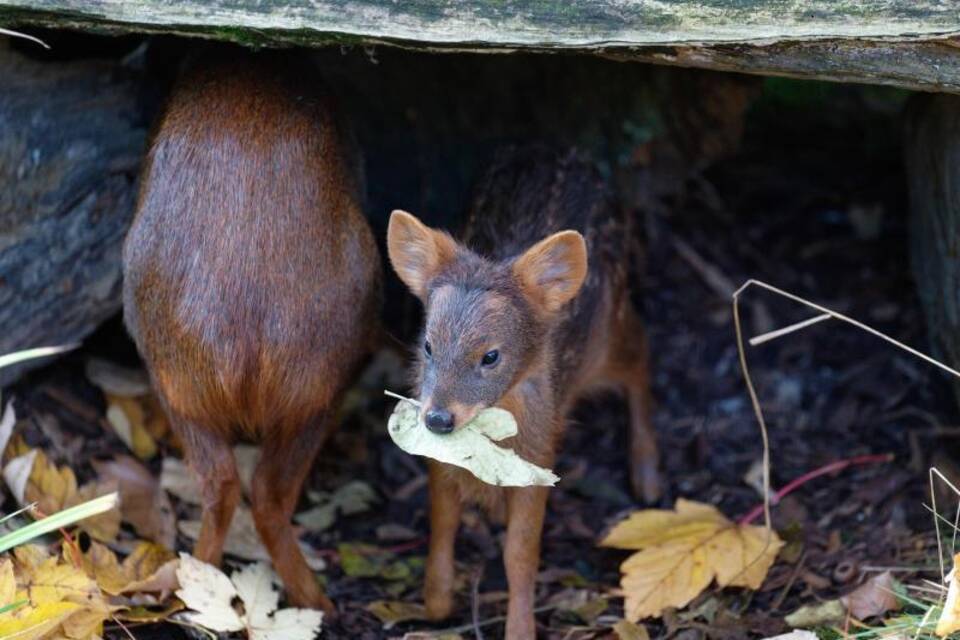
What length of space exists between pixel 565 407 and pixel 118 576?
6.27 feet

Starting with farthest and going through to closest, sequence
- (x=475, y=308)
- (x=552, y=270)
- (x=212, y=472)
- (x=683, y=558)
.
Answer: (x=683, y=558) < (x=212, y=472) < (x=552, y=270) < (x=475, y=308)

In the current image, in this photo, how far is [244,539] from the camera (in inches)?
223

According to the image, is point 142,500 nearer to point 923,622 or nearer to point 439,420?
point 439,420

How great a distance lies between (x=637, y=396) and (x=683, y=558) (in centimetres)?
141

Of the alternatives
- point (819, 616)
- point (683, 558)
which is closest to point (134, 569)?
point (683, 558)

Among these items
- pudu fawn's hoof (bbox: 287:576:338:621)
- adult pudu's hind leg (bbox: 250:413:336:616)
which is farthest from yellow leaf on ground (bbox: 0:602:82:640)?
pudu fawn's hoof (bbox: 287:576:338:621)

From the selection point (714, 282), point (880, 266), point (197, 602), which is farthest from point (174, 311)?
point (880, 266)

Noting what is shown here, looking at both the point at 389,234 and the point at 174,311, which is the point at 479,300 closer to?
the point at 389,234

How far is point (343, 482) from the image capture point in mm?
6332

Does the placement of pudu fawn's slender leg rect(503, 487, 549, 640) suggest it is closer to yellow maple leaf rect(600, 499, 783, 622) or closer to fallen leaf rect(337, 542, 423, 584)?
yellow maple leaf rect(600, 499, 783, 622)

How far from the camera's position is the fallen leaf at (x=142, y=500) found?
5645 millimetres

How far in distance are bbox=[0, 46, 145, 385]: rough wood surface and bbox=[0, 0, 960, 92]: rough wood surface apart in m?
0.65

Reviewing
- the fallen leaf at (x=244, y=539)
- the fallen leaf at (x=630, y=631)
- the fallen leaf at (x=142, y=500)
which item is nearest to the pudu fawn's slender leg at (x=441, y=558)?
the fallen leaf at (x=244, y=539)

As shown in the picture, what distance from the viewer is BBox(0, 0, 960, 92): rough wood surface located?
4301 mm
